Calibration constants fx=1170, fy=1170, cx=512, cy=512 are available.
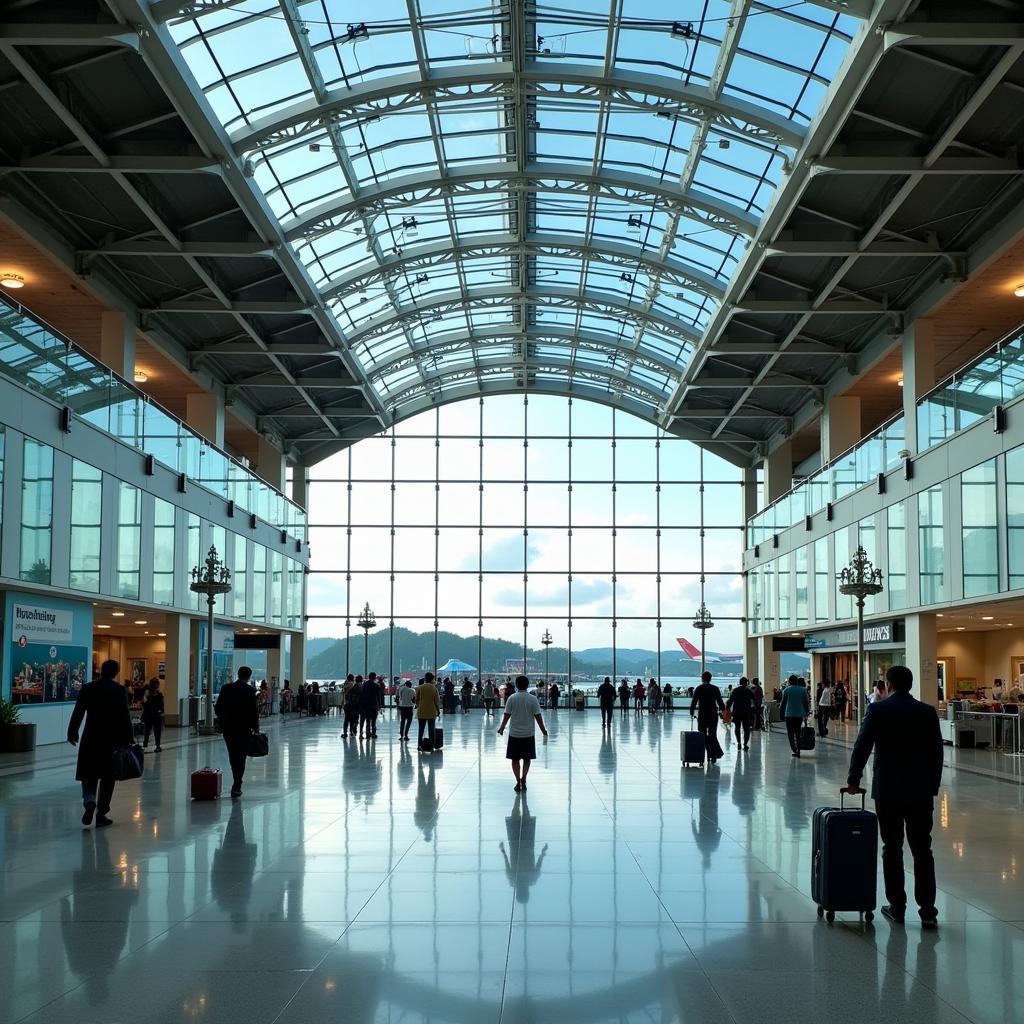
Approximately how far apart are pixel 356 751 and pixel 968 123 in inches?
648

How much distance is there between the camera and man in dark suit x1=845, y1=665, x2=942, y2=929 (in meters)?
7.55

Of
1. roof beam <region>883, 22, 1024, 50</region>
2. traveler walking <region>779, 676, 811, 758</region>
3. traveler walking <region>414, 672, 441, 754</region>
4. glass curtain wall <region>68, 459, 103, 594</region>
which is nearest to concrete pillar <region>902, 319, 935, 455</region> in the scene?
traveler walking <region>779, 676, 811, 758</region>

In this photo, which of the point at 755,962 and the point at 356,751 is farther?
the point at 356,751

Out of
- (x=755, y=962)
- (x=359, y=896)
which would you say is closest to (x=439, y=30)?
(x=359, y=896)

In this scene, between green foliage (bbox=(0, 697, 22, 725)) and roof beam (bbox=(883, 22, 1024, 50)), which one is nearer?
roof beam (bbox=(883, 22, 1024, 50))

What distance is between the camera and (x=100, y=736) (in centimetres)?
1227

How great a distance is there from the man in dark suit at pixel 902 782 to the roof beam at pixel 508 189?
65.3 feet

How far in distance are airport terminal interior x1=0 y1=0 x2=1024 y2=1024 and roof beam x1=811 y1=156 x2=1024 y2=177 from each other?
0.11 m

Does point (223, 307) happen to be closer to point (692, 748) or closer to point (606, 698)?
point (606, 698)

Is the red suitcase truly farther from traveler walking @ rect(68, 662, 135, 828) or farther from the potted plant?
the potted plant

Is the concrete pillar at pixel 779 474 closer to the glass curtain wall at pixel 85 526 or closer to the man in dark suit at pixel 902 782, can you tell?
the glass curtain wall at pixel 85 526

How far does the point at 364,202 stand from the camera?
2647 cm

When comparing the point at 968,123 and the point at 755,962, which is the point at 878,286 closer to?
A: the point at 968,123

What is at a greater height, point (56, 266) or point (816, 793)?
point (56, 266)
